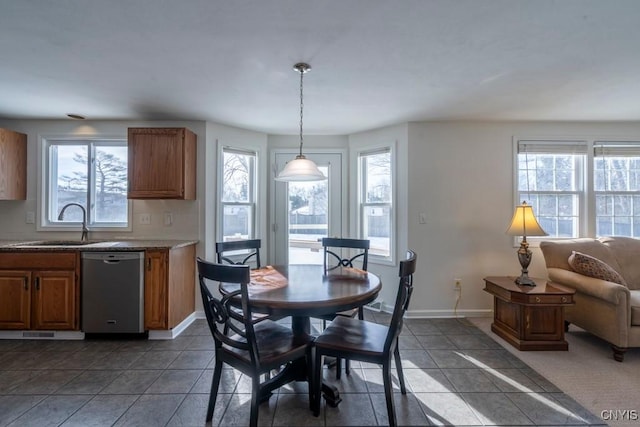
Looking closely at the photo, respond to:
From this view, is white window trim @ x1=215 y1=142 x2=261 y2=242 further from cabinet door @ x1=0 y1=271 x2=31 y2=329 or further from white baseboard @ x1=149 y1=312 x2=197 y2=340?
cabinet door @ x1=0 y1=271 x2=31 y2=329

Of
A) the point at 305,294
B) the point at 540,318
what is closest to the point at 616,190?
the point at 540,318

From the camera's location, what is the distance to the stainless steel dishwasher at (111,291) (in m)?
2.82

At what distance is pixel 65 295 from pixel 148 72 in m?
2.23

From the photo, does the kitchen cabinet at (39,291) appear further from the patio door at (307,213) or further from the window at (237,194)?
the patio door at (307,213)

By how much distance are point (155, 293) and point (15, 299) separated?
130 centimetres

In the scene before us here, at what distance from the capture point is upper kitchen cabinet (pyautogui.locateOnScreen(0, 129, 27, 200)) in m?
3.22

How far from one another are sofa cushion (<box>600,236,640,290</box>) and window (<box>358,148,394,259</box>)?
2.31 m

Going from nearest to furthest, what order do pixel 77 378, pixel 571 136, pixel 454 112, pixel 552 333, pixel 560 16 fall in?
pixel 560 16, pixel 77 378, pixel 552 333, pixel 454 112, pixel 571 136

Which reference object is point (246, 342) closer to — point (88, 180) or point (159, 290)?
point (159, 290)

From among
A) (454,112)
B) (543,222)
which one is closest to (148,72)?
(454,112)

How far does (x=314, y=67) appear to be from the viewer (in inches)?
88.2

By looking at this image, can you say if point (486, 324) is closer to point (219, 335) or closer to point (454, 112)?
point (454, 112)

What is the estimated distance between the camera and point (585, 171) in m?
3.54

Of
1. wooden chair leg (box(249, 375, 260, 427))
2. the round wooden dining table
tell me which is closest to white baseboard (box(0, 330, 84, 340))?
the round wooden dining table
